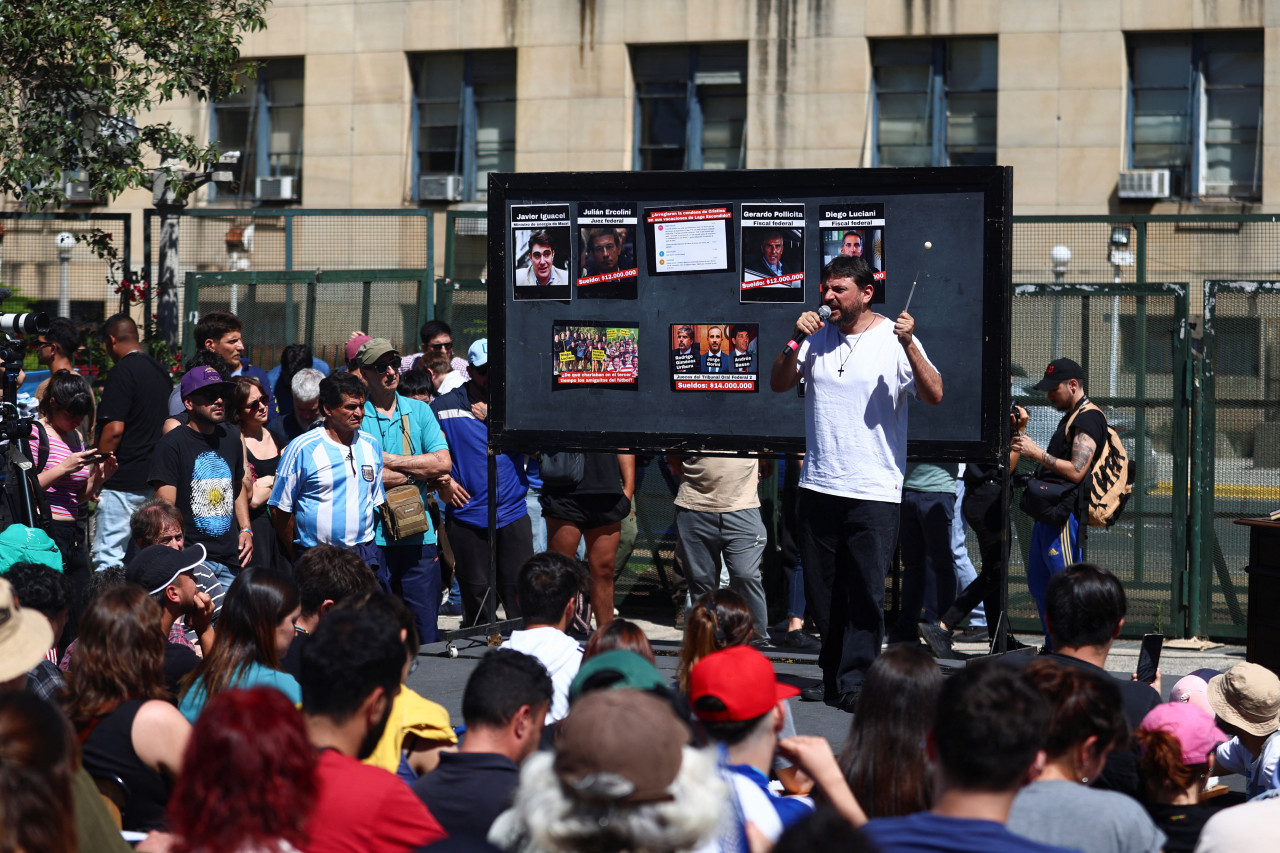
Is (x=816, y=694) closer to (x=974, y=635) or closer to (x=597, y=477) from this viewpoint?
(x=597, y=477)

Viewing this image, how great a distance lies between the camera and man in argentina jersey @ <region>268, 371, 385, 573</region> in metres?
7.24

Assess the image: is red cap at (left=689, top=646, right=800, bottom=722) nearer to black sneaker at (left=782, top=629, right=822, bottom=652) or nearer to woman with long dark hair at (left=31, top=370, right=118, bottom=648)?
woman with long dark hair at (left=31, top=370, right=118, bottom=648)

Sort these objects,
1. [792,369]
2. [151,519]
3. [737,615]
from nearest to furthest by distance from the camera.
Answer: [737,615] → [151,519] → [792,369]

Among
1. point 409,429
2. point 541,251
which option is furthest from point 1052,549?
point 409,429

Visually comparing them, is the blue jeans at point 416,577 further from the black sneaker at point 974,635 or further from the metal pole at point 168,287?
the metal pole at point 168,287

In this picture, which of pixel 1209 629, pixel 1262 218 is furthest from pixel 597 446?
pixel 1262 218

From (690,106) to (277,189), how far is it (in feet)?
21.2

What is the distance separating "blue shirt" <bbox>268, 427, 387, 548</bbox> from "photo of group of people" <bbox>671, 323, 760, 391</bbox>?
5.92 ft

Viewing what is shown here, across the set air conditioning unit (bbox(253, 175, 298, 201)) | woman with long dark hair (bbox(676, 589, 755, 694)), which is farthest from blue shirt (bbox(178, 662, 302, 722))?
air conditioning unit (bbox(253, 175, 298, 201))

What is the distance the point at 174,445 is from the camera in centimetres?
720

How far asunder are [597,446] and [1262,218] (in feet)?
18.4

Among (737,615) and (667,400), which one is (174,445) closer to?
(667,400)

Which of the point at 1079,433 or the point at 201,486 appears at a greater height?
the point at 1079,433

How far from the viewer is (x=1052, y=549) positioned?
806 centimetres
